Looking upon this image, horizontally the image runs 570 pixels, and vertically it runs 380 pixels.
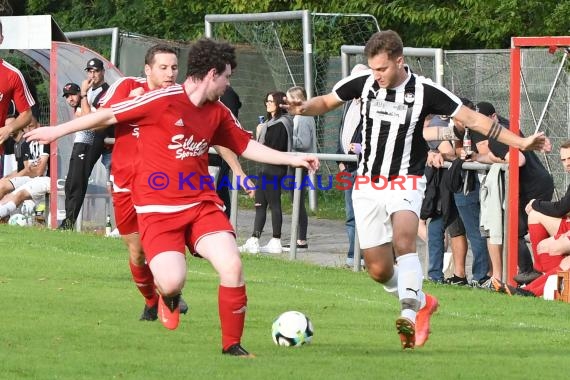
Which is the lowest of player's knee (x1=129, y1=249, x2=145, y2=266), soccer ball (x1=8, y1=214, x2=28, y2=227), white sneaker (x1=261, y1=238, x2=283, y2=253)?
soccer ball (x1=8, y1=214, x2=28, y2=227)

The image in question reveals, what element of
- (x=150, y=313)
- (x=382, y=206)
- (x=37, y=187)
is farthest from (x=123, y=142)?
(x=37, y=187)

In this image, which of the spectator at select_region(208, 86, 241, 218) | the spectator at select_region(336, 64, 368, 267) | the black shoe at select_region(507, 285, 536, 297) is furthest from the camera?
the spectator at select_region(208, 86, 241, 218)

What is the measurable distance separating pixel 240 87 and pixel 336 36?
2.55 m

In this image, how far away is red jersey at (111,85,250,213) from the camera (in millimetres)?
9727

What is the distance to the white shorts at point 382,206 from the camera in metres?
10.6

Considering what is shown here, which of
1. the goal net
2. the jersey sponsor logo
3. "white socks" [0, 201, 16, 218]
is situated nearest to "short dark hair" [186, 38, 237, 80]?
the jersey sponsor logo

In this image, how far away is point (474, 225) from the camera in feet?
49.4

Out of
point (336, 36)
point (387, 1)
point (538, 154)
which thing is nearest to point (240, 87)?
point (336, 36)

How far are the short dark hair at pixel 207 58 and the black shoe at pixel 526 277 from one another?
595 centimetres

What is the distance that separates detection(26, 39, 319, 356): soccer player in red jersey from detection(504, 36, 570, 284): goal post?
5.32 meters

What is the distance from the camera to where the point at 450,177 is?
49.6ft

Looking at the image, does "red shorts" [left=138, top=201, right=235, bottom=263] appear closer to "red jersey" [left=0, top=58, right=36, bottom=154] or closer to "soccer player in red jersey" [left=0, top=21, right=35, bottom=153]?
"soccer player in red jersey" [left=0, top=21, right=35, bottom=153]

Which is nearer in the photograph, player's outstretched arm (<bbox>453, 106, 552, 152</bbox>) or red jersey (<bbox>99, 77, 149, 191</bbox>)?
player's outstretched arm (<bbox>453, 106, 552, 152</bbox>)

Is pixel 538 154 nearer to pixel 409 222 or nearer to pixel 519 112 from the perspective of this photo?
pixel 519 112
